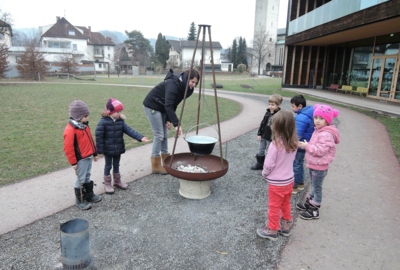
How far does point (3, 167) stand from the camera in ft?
16.2

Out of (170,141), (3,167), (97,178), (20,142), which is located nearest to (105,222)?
(97,178)

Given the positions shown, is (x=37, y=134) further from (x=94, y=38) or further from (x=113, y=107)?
(x=94, y=38)

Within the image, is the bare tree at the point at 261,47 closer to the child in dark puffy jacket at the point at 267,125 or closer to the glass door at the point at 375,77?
the glass door at the point at 375,77

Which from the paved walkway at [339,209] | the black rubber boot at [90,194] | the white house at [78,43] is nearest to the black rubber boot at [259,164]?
the paved walkway at [339,209]

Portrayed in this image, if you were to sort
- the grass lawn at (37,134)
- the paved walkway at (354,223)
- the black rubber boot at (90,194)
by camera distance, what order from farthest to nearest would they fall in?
the grass lawn at (37,134) < the black rubber boot at (90,194) < the paved walkway at (354,223)

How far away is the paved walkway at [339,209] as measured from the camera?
2809 millimetres

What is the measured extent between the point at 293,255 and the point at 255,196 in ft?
4.39

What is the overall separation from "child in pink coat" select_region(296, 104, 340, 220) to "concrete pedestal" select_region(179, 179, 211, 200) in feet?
4.28

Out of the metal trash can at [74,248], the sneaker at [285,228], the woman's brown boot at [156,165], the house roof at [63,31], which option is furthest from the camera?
the house roof at [63,31]

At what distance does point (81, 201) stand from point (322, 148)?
9.76 ft

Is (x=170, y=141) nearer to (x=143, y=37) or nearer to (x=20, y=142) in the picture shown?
(x=20, y=142)

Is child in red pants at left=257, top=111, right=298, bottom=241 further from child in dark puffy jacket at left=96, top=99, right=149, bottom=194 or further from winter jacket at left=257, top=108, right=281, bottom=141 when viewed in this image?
child in dark puffy jacket at left=96, top=99, right=149, bottom=194

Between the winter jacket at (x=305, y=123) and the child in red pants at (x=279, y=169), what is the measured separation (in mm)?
1064

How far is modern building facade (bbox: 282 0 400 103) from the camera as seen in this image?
11.4m
